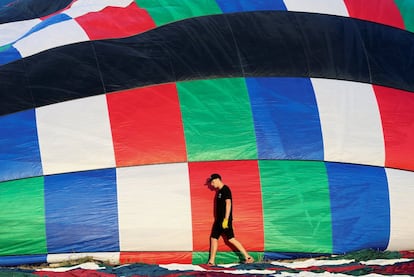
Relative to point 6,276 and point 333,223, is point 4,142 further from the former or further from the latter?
point 333,223

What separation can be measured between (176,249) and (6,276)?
1.68m

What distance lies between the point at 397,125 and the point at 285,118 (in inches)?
52.8

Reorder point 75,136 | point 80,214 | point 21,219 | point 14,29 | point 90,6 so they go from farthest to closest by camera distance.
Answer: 1. point 14,29
2. point 90,6
3. point 75,136
4. point 80,214
5. point 21,219

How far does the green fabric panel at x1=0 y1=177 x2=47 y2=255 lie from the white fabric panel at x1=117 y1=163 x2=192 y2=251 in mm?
749

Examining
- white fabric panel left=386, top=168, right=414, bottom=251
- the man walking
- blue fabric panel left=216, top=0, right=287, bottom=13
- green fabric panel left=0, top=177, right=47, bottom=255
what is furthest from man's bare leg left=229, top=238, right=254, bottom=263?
blue fabric panel left=216, top=0, right=287, bottom=13

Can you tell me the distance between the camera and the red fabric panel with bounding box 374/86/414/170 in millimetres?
8125

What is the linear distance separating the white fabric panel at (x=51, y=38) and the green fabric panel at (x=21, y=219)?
5.23 feet

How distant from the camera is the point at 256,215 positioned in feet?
24.5

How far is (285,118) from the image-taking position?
791cm

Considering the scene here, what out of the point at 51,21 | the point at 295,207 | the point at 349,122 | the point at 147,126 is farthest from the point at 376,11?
the point at 51,21

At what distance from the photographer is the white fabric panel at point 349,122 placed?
794 cm

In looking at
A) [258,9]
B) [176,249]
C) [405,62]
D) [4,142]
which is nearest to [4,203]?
[4,142]

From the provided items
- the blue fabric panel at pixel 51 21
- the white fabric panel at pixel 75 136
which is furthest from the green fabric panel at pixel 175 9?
the white fabric panel at pixel 75 136

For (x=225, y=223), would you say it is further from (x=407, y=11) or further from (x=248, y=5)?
(x=407, y=11)
